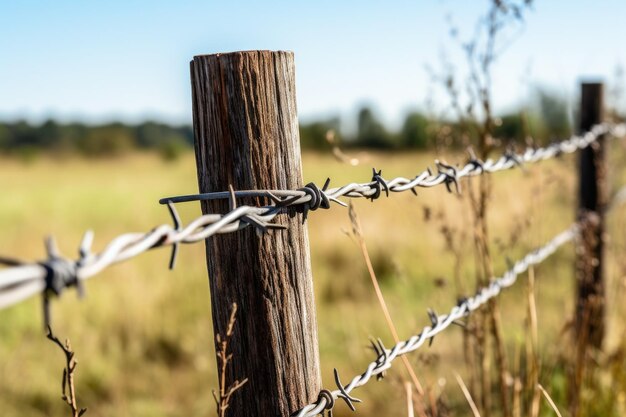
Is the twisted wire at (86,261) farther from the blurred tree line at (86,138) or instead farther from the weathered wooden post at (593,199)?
the blurred tree line at (86,138)

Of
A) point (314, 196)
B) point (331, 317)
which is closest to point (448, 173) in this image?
point (314, 196)

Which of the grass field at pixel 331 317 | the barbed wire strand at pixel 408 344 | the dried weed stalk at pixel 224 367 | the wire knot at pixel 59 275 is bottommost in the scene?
the grass field at pixel 331 317

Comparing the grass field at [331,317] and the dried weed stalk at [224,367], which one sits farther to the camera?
the grass field at [331,317]

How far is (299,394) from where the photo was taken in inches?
52.4

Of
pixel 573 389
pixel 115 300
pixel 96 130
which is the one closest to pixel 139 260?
pixel 115 300

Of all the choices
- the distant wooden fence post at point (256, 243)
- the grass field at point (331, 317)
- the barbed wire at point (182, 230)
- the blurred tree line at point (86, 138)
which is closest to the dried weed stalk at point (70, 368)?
the barbed wire at point (182, 230)

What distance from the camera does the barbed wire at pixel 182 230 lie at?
802 mm

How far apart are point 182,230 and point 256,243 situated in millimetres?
245

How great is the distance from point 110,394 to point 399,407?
1881 mm

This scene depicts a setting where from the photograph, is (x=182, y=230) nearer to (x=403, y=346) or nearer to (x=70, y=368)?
(x=70, y=368)

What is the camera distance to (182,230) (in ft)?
3.43

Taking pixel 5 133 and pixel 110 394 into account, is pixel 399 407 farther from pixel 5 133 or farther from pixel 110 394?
pixel 5 133

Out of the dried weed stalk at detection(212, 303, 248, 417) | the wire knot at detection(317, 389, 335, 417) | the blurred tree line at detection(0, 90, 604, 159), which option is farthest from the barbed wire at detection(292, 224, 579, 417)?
the blurred tree line at detection(0, 90, 604, 159)

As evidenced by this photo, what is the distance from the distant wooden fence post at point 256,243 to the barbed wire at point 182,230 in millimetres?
34
